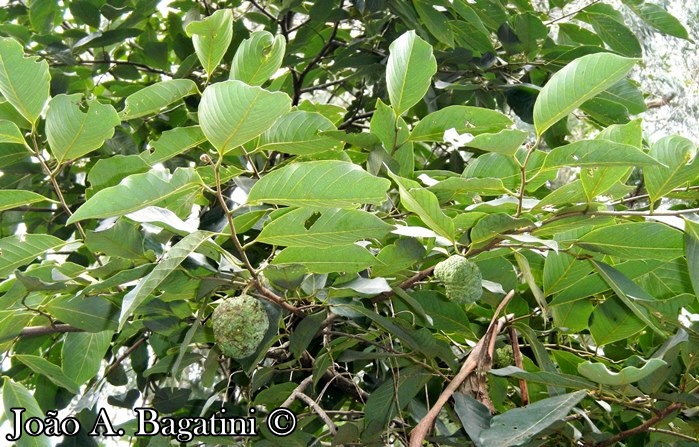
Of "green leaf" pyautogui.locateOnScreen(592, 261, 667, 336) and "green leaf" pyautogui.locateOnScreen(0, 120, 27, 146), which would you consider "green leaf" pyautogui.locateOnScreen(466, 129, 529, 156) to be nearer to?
"green leaf" pyautogui.locateOnScreen(592, 261, 667, 336)

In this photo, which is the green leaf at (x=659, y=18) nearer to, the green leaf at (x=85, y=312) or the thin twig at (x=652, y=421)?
the thin twig at (x=652, y=421)

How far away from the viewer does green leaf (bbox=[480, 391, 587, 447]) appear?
86cm

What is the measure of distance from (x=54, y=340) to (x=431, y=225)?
3.45ft

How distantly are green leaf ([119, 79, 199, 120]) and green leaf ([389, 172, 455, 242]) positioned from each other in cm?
35

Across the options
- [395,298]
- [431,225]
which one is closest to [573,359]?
[395,298]

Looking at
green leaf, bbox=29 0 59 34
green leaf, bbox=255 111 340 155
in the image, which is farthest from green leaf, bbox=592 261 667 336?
green leaf, bbox=29 0 59 34

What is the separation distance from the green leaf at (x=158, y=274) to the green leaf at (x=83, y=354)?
1.67 ft

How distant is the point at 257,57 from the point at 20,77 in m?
0.27

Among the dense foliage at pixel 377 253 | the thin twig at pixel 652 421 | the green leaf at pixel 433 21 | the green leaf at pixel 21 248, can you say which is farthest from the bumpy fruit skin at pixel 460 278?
the green leaf at pixel 433 21

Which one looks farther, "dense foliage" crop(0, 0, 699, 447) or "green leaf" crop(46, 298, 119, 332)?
"green leaf" crop(46, 298, 119, 332)

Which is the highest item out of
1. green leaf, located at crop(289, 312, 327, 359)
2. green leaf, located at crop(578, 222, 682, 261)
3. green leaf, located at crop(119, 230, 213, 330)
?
green leaf, located at crop(119, 230, 213, 330)

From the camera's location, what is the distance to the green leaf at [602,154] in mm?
744

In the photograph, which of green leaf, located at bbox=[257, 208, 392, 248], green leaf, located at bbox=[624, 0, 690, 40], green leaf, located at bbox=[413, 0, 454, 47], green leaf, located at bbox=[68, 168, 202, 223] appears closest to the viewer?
green leaf, located at bbox=[68, 168, 202, 223]

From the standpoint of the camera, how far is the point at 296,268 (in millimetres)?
853
